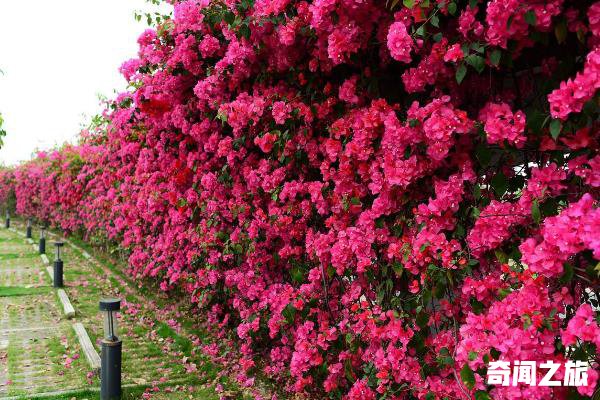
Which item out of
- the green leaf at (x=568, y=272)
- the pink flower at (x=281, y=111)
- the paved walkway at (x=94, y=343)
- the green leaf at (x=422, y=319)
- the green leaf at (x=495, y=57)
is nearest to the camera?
the green leaf at (x=568, y=272)

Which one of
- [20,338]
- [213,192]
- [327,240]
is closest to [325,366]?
[327,240]

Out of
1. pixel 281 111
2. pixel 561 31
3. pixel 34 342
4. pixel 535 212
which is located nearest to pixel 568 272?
pixel 535 212

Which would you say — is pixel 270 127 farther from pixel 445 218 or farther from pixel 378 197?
pixel 445 218

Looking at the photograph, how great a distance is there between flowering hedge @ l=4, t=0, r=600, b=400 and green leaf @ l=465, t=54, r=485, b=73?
1 centimetres

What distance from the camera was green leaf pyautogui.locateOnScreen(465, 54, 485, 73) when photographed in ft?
7.86

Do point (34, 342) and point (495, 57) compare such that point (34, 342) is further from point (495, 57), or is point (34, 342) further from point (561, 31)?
point (561, 31)

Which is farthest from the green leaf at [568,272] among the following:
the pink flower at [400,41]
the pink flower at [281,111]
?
the pink flower at [281,111]

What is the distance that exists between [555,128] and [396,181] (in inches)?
37.5

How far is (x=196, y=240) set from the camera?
5.71 metres

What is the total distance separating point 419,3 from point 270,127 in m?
1.91

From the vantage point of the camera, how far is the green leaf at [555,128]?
206cm

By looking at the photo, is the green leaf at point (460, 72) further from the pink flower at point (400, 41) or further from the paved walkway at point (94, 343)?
the paved walkway at point (94, 343)

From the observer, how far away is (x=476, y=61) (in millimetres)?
2410

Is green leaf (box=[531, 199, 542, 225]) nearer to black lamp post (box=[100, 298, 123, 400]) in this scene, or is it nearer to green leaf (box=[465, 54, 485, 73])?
green leaf (box=[465, 54, 485, 73])
